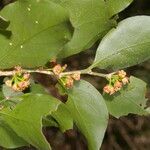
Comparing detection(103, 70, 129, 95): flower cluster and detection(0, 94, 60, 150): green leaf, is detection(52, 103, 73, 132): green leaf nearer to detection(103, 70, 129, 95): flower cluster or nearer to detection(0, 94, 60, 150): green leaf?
detection(0, 94, 60, 150): green leaf

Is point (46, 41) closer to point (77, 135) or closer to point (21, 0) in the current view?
point (21, 0)

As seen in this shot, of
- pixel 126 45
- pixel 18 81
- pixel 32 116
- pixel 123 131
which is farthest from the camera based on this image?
pixel 123 131

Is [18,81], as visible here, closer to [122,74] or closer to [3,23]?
[3,23]

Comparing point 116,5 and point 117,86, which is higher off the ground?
point 116,5

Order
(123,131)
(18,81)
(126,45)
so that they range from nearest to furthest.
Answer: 1. (18,81)
2. (126,45)
3. (123,131)

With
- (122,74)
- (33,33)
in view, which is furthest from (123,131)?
(33,33)

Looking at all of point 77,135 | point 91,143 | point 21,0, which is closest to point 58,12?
point 21,0

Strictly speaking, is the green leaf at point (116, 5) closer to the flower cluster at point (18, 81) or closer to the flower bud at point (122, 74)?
the flower bud at point (122, 74)

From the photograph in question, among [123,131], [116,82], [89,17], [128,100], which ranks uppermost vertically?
[89,17]

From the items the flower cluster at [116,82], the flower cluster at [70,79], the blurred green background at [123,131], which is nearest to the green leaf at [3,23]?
the flower cluster at [70,79]
